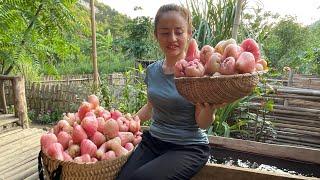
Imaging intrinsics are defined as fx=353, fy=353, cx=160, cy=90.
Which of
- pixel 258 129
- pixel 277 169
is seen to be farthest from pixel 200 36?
pixel 277 169

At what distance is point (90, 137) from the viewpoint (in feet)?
5.19

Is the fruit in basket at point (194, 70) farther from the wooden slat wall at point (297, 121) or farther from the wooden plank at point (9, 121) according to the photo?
the wooden plank at point (9, 121)

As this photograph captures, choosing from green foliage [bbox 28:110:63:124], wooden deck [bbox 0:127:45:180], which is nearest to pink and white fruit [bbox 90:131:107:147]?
wooden deck [bbox 0:127:45:180]

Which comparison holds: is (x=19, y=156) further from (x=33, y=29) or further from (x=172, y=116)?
(x=172, y=116)

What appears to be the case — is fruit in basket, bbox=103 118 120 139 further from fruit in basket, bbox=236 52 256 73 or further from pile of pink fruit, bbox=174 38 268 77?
fruit in basket, bbox=236 52 256 73

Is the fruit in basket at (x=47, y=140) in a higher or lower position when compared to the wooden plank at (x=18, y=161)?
higher

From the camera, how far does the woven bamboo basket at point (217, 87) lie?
1.38 metres

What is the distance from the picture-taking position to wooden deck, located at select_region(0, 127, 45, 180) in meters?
2.83

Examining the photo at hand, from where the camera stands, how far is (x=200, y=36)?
3650 millimetres

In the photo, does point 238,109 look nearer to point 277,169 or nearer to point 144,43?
point 277,169

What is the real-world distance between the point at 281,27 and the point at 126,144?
15875 mm

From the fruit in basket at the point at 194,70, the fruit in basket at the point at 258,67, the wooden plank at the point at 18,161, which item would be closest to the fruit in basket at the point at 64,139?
the fruit in basket at the point at 194,70

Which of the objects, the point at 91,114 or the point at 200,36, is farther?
the point at 200,36

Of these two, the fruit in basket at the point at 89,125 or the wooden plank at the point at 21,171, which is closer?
the fruit in basket at the point at 89,125
